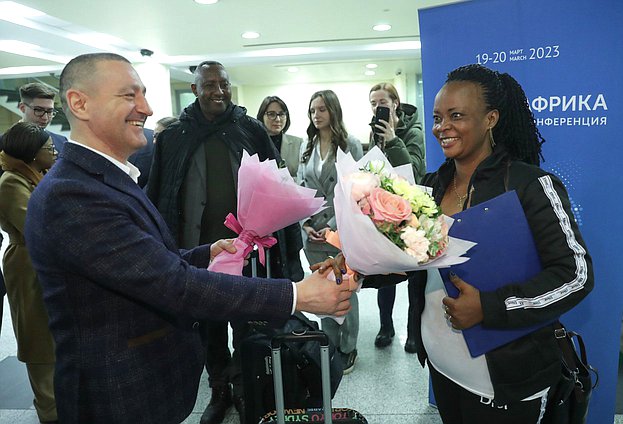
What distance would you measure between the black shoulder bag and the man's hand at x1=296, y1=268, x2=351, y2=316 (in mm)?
636

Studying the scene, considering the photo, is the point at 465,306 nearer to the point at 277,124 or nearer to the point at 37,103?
the point at 277,124

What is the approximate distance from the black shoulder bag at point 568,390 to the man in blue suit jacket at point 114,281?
2.21ft

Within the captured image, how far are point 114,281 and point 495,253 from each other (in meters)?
1.00

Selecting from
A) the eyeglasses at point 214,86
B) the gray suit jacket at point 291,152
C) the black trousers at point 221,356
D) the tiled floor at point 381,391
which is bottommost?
the tiled floor at point 381,391

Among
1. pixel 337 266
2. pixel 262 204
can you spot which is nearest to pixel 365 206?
pixel 337 266

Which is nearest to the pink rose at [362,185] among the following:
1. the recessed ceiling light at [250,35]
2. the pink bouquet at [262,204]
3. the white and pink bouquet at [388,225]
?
the white and pink bouquet at [388,225]

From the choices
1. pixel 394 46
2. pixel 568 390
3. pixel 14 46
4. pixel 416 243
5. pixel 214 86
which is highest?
pixel 14 46

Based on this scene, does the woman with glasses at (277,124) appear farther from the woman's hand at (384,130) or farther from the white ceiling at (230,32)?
the white ceiling at (230,32)

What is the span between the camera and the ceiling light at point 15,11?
4.87 meters

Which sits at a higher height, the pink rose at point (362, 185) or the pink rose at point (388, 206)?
the pink rose at point (362, 185)

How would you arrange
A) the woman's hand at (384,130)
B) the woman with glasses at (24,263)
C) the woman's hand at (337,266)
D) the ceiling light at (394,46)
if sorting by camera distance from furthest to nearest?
the ceiling light at (394,46) < the woman's hand at (384,130) < the woman with glasses at (24,263) < the woman's hand at (337,266)

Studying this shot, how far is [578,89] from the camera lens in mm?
1876

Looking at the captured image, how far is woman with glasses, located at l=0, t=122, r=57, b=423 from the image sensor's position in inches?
92.3

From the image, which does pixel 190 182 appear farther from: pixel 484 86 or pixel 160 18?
pixel 160 18
